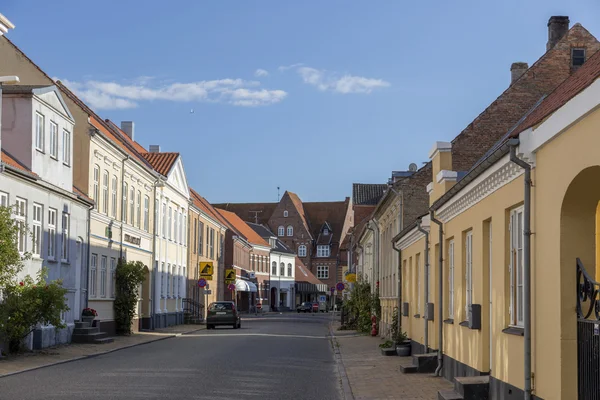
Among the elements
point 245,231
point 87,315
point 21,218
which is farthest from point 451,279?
point 245,231

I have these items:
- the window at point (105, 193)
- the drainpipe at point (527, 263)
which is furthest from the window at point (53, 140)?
the drainpipe at point (527, 263)

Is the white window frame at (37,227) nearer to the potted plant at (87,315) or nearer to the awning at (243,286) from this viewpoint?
the potted plant at (87,315)

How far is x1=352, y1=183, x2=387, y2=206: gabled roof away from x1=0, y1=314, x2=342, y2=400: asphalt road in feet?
134

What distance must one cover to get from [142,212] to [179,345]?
42.6ft

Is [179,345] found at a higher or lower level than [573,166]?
lower

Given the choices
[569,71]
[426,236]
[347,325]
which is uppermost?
[569,71]

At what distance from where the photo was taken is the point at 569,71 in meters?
25.7

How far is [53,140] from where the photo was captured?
88.0 feet

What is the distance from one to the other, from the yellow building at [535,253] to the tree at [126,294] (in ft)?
68.5

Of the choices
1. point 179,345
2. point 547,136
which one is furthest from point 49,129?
point 547,136

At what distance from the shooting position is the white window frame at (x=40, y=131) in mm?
25281

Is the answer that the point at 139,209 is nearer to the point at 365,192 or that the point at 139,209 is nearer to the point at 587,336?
the point at 365,192

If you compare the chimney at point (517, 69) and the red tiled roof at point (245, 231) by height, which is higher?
the chimney at point (517, 69)

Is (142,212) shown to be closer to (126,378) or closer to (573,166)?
(126,378)
